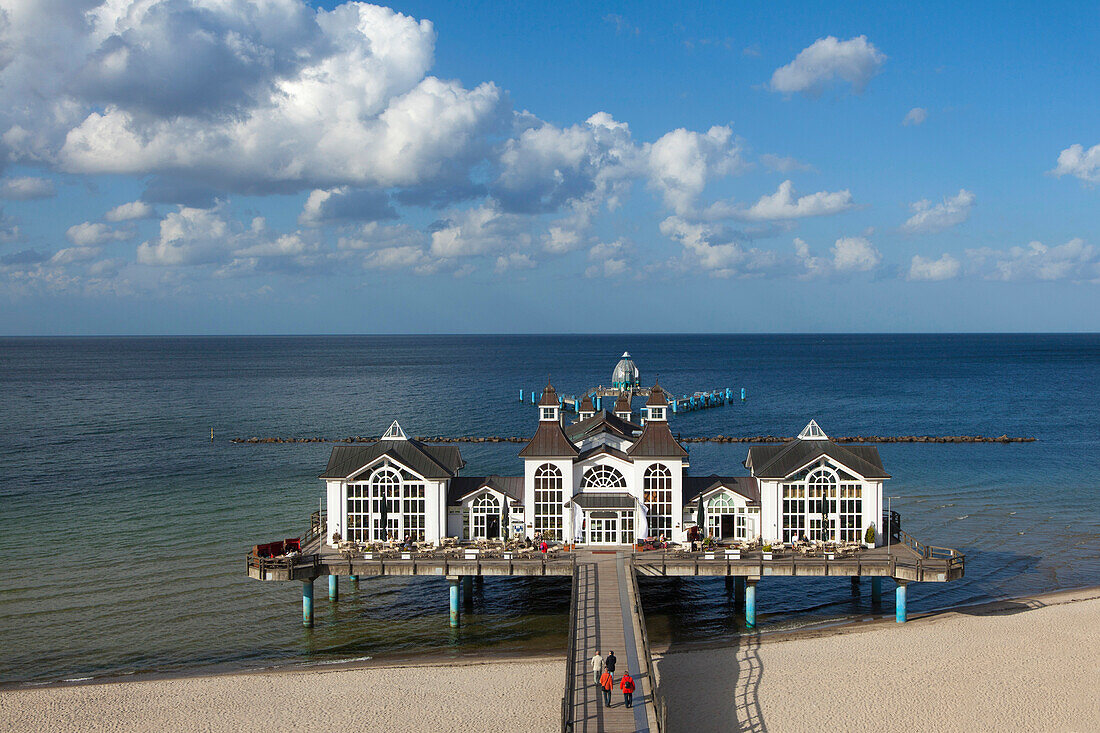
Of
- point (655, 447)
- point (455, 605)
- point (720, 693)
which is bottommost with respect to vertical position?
point (720, 693)

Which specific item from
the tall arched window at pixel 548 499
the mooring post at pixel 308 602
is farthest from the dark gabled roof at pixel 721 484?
the mooring post at pixel 308 602

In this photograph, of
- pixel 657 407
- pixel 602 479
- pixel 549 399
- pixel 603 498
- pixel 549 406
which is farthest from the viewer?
pixel 549 399

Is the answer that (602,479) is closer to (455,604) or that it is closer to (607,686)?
(455,604)

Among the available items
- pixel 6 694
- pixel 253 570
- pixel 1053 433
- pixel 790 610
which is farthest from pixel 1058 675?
pixel 1053 433

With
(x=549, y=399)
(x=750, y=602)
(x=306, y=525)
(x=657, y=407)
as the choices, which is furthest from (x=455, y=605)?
(x=306, y=525)

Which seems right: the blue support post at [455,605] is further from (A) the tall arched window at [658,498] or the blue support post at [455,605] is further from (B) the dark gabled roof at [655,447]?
(B) the dark gabled roof at [655,447]

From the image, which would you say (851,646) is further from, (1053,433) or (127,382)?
(127,382)
